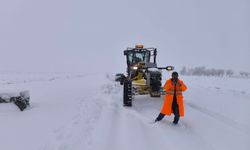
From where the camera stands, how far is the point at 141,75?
11.0m

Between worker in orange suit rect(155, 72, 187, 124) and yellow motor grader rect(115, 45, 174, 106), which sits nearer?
worker in orange suit rect(155, 72, 187, 124)

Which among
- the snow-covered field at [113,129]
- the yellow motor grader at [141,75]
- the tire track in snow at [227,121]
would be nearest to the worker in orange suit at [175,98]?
the snow-covered field at [113,129]

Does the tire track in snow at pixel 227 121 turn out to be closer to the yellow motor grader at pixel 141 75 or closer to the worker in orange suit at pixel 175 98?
the worker in orange suit at pixel 175 98

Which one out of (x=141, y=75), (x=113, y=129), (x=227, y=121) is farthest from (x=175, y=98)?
(x=141, y=75)

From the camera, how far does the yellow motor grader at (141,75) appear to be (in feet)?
27.4

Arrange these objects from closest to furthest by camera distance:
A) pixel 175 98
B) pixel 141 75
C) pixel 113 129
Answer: pixel 113 129
pixel 175 98
pixel 141 75

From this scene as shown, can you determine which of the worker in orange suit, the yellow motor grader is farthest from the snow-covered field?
the yellow motor grader

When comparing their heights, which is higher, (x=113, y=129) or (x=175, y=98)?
(x=175, y=98)

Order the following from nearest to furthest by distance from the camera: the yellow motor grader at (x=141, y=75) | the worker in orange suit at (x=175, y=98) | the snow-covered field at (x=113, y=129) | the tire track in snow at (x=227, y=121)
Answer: the snow-covered field at (x=113, y=129)
the tire track in snow at (x=227, y=121)
the worker in orange suit at (x=175, y=98)
the yellow motor grader at (x=141, y=75)

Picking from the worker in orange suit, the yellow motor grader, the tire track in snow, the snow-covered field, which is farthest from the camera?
the yellow motor grader

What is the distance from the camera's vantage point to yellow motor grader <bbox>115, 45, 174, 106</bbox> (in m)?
8.36

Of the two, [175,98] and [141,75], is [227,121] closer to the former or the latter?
[175,98]

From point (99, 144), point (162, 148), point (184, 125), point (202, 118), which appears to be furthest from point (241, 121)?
point (99, 144)

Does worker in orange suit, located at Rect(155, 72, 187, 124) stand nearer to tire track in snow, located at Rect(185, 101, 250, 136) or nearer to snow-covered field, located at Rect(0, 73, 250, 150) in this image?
snow-covered field, located at Rect(0, 73, 250, 150)
